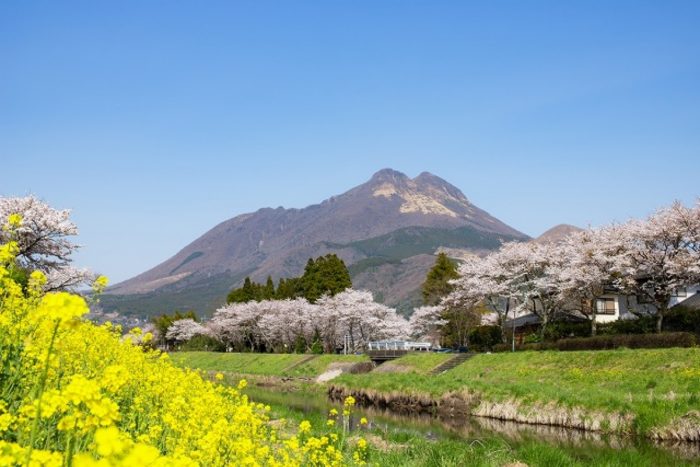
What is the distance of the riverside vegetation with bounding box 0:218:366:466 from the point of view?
2545mm

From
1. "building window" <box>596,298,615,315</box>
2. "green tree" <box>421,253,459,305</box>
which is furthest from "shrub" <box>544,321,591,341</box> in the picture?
"green tree" <box>421,253,459,305</box>

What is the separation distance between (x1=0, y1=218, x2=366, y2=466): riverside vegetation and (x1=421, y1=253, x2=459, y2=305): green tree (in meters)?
53.5

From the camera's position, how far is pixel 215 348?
8881 cm

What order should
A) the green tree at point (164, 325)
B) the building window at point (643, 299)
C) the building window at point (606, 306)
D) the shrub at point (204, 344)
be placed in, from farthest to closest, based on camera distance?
the green tree at point (164, 325) < the shrub at point (204, 344) < the building window at point (606, 306) < the building window at point (643, 299)

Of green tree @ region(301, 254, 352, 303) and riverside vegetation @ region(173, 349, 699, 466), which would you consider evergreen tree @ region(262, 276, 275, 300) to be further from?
riverside vegetation @ region(173, 349, 699, 466)

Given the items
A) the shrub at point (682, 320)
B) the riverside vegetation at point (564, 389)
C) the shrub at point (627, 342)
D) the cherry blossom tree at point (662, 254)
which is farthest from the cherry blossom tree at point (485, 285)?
the shrub at point (682, 320)

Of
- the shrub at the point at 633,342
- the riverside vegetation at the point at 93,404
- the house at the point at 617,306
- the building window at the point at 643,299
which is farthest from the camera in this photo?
the house at the point at 617,306

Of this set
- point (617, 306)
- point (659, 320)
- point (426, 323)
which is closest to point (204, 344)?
point (426, 323)

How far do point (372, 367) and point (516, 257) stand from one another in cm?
1526

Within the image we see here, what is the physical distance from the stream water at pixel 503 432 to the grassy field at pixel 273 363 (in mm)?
20963

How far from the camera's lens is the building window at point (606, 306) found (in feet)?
183

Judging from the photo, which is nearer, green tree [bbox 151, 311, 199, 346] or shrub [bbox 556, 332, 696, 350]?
shrub [bbox 556, 332, 696, 350]

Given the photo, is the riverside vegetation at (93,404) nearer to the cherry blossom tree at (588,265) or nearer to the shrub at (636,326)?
the shrub at (636,326)

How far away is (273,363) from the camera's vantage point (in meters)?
58.7
